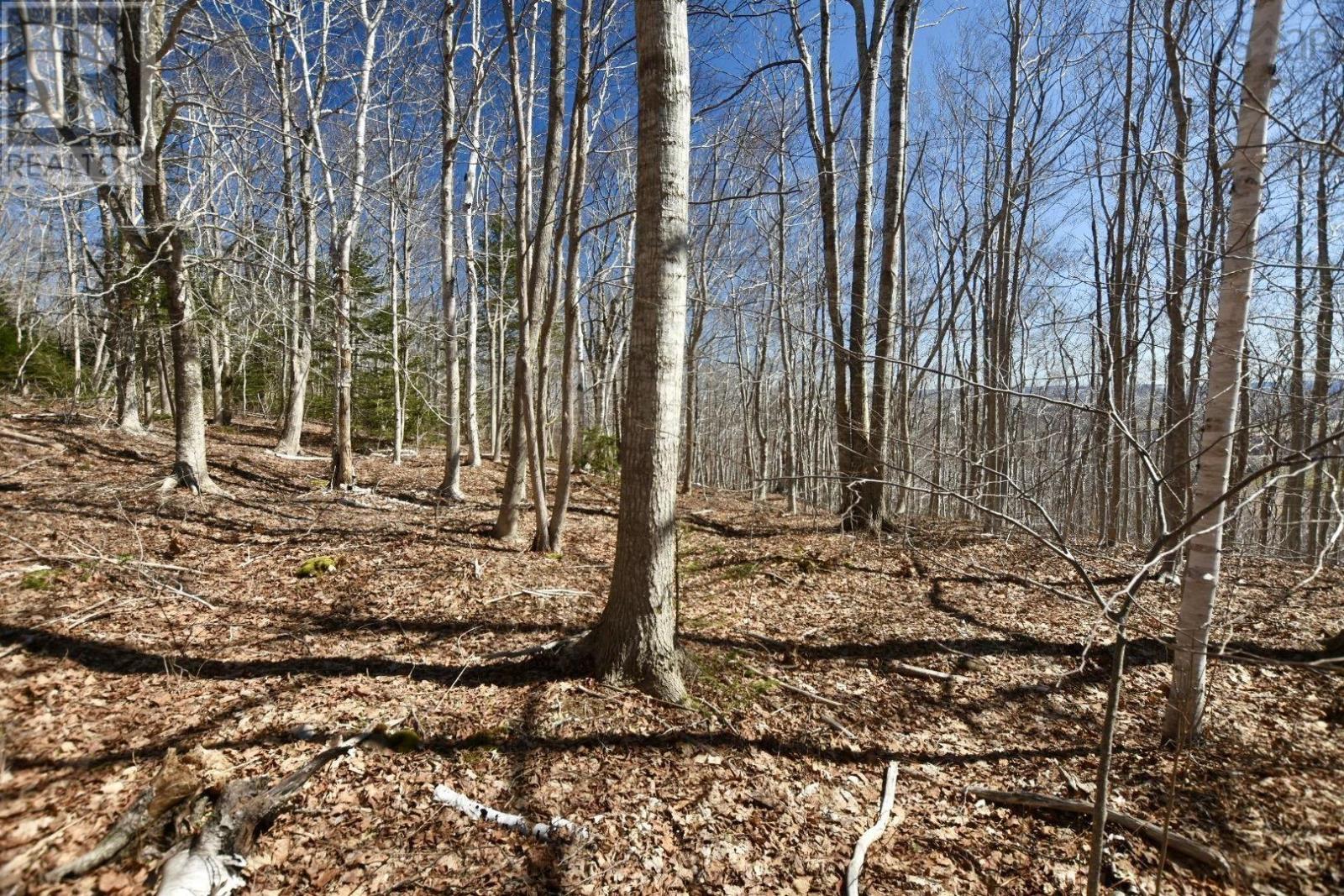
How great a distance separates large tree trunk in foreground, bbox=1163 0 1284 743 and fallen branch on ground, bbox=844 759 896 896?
4.84ft

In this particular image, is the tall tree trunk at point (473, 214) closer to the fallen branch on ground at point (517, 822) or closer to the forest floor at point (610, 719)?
the forest floor at point (610, 719)

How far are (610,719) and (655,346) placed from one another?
220 cm

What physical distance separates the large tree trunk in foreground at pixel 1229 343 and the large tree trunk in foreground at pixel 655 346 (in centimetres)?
281

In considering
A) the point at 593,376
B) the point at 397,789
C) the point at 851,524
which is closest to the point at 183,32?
the point at 397,789

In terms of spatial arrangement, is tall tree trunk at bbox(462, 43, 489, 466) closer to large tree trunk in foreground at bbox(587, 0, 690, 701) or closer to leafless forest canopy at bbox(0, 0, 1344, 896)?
leafless forest canopy at bbox(0, 0, 1344, 896)

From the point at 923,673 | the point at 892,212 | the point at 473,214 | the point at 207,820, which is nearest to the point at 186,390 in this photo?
the point at 473,214

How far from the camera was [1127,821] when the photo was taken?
281 centimetres

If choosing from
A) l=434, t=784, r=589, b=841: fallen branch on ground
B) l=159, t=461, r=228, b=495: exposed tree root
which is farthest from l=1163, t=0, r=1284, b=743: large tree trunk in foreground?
l=159, t=461, r=228, b=495: exposed tree root

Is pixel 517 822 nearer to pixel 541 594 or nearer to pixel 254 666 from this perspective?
A: pixel 254 666

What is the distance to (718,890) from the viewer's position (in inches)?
96.0

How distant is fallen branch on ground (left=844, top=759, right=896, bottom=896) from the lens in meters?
2.47

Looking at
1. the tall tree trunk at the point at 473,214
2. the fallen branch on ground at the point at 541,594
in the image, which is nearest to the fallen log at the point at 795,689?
the fallen branch on ground at the point at 541,594

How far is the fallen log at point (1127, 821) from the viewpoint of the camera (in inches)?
103

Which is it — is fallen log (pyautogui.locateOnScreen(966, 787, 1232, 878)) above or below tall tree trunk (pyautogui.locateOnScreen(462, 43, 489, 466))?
below
